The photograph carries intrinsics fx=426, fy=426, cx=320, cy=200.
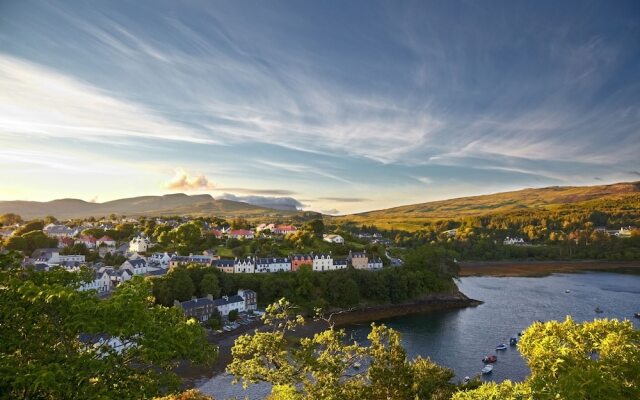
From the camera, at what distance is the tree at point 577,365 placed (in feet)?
35.3

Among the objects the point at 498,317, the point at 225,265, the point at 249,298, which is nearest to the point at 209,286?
the point at 249,298

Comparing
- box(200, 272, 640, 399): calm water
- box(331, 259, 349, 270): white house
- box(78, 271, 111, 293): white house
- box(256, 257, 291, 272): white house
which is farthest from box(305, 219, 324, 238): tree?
box(78, 271, 111, 293): white house

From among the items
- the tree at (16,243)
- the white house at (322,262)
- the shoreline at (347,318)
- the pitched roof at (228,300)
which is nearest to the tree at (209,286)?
the pitched roof at (228,300)

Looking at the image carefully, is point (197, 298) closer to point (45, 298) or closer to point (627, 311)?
point (45, 298)

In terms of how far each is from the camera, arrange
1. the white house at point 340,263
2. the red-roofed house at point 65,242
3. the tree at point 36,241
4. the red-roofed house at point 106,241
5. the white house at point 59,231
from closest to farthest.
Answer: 1. the white house at point 340,263
2. the tree at point 36,241
3. the red-roofed house at point 65,242
4. the red-roofed house at point 106,241
5. the white house at point 59,231

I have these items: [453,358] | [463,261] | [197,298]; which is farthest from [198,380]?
[463,261]

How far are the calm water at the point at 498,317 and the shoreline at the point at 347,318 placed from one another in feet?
5.85

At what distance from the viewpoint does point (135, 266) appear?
6259 centimetres

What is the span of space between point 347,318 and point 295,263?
1670 cm

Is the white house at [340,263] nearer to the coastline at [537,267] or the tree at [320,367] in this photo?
the coastline at [537,267]

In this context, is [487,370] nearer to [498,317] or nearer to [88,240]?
[498,317]

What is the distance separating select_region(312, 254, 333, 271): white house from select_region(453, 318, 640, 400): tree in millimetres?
56279

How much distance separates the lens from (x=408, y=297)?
66500mm

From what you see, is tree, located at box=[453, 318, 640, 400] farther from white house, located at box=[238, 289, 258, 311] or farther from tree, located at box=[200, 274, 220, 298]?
white house, located at box=[238, 289, 258, 311]
